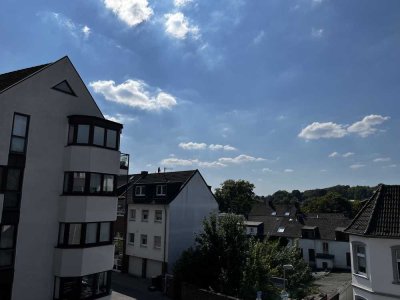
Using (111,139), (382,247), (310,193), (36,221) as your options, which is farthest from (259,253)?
(310,193)

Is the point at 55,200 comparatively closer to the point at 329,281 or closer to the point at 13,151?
the point at 13,151

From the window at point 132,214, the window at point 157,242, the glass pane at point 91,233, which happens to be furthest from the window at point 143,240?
the glass pane at point 91,233

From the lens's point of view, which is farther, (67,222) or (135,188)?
(135,188)

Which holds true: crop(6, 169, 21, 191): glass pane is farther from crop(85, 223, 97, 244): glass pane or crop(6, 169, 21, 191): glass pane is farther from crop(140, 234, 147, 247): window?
crop(140, 234, 147, 247): window

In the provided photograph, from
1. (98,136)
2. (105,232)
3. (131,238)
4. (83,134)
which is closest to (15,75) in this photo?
(83,134)

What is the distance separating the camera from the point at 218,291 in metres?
23.3

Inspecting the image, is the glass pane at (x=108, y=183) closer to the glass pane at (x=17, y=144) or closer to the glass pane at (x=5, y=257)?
the glass pane at (x=17, y=144)

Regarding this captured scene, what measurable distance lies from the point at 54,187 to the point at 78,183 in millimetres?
1218

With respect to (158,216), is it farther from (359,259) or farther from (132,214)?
(359,259)

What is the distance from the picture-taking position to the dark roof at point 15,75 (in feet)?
57.2

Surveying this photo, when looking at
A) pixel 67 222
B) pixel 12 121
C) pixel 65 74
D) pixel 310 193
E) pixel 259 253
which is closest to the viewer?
pixel 12 121

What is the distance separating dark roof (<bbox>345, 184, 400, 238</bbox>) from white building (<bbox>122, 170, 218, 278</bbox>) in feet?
57.6

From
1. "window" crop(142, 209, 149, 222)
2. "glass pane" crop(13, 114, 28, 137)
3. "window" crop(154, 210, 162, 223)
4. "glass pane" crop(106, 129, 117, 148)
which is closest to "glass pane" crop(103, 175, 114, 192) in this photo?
"glass pane" crop(106, 129, 117, 148)

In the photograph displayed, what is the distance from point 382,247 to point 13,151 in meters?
19.0
